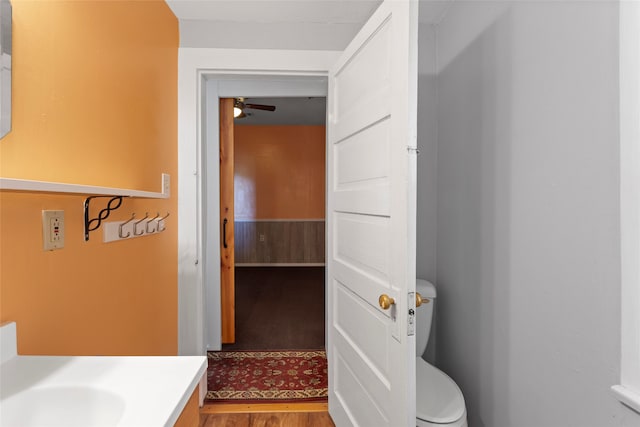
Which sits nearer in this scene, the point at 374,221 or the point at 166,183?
the point at 374,221

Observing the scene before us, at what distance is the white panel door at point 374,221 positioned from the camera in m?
1.17

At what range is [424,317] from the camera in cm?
181

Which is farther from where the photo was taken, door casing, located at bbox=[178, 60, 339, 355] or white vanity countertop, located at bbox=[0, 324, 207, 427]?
door casing, located at bbox=[178, 60, 339, 355]

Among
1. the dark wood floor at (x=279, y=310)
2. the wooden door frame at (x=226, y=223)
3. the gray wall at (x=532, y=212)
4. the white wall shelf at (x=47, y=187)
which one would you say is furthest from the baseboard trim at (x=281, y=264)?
the white wall shelf at (x=47, y=187)

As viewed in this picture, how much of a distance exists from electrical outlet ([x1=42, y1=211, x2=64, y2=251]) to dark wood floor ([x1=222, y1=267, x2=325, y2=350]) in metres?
2.03

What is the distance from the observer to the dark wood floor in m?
2.96

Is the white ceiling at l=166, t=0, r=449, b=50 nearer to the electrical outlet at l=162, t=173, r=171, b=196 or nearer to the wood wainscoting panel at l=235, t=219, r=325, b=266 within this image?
the electrical outlet at l=162, t=173, r=171, b=196

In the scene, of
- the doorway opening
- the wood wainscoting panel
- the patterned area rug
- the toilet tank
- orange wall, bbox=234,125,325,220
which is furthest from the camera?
the wood wainscoting panel

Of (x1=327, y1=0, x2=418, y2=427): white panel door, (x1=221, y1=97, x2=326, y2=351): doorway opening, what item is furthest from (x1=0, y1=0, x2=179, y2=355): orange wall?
(x1=221, y1=97, x2=326, y2=351): doorway opening

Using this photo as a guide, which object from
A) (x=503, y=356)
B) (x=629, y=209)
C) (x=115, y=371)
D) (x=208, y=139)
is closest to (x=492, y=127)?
(x=629, y=209)

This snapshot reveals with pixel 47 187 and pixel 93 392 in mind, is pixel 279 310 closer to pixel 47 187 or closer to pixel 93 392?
pixel 93 392

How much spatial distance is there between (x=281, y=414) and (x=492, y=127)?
1848 millimetres

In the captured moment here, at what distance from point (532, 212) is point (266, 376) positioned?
6.40 ft

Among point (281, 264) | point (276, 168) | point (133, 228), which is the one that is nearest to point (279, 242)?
point (281, 264)
